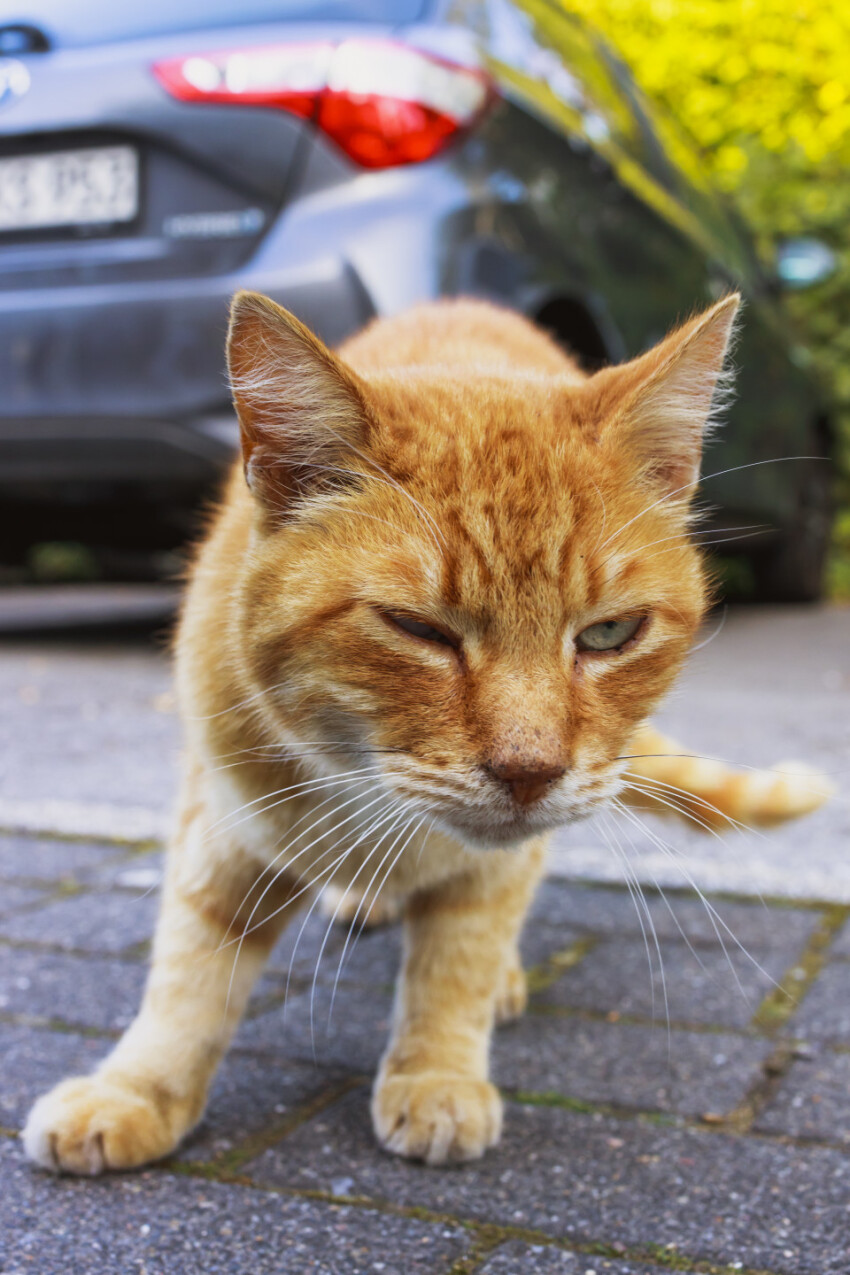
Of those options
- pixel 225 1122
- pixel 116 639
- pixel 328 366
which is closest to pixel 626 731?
pixel 328 366

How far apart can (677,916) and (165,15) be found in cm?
320

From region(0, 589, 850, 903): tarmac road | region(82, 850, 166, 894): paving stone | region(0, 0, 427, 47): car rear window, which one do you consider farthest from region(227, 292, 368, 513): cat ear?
region(0, 0, 427, 47): car rear window

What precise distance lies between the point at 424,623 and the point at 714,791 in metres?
1.17

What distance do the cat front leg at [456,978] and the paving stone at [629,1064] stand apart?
0.34 ft

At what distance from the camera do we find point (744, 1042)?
82.9 inches

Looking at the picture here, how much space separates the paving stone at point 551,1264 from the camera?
4.78 feet

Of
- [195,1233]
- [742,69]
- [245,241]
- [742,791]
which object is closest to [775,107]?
[742,69]

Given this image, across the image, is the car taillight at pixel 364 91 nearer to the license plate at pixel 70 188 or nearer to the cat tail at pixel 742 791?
the license plate at pixel 70 188

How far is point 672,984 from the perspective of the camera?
2379 millimetres

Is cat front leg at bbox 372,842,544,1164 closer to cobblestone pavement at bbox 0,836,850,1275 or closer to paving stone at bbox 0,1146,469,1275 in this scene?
cobblestone pavement at bbox 0,836,850,1275

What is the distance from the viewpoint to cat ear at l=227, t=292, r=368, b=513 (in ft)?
5.81

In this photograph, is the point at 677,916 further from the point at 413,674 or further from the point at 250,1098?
the point at 413,674

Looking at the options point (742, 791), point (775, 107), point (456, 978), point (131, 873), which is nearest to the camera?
point (456, 978)

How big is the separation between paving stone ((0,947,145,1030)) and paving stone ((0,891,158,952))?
0.07 meters
